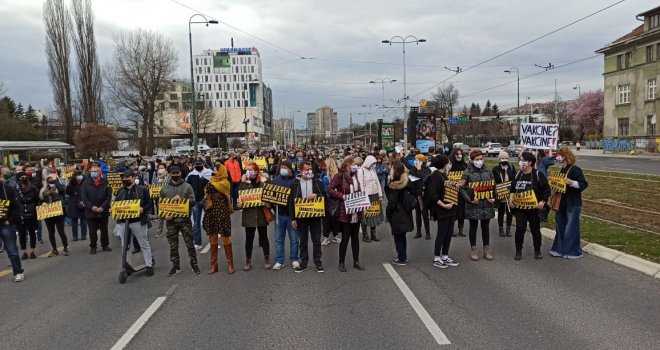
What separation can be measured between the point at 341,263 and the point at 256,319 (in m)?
2.49

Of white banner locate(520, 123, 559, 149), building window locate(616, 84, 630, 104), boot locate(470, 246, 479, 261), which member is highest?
building window locate(616, 84, 630, 104)

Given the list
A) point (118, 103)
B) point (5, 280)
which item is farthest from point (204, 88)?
point (5, 280)

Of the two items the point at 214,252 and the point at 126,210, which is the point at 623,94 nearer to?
the point at 214,252

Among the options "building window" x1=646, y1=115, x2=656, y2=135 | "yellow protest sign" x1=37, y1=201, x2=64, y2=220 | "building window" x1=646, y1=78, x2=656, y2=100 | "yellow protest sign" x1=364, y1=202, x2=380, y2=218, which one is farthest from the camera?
"building window" x1=646, y1=78, x2=656, y2=100

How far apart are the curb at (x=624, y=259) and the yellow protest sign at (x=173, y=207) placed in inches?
280

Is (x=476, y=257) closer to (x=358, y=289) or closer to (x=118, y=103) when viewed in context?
(x=358, y=289)

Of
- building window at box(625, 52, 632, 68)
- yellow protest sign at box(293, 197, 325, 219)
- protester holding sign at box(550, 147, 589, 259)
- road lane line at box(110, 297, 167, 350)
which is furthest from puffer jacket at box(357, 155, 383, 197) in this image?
building window at box(625, 52, 632, 68)

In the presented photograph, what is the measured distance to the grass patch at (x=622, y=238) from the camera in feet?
26.0

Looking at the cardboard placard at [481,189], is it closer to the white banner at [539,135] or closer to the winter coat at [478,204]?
the winter coat at [478,204]

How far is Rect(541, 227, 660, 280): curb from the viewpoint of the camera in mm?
6953

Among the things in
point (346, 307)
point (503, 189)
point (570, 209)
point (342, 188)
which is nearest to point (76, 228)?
point (342, 188)

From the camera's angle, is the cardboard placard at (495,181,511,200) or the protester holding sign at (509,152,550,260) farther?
the cardboard placard at (495,181,511,200)

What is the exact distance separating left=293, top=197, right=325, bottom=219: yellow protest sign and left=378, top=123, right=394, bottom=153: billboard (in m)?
27.6

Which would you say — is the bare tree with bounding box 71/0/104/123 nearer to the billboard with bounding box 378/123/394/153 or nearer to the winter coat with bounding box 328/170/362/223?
the billboard with bounding box 378/123/394/153
